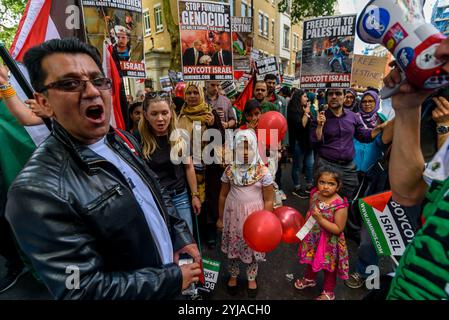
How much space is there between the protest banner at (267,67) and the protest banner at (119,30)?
3.10 m

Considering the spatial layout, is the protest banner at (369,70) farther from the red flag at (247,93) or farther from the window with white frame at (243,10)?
the window with white frame at (243,10)

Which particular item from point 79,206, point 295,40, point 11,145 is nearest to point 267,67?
point 11,145

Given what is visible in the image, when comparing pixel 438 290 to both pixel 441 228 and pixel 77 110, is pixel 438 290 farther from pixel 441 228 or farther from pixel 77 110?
pixel 77 110

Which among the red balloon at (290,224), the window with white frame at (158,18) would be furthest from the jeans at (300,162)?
the window with white frame at (158,18)

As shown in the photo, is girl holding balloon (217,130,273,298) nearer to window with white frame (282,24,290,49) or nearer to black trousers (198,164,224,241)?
black trousers (198,164,224,241)

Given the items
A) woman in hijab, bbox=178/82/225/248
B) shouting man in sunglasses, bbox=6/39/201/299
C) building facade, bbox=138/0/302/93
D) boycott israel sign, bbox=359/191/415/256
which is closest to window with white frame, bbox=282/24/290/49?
building facade, bbox=138/0/302/93

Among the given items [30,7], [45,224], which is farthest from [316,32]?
[45,224]

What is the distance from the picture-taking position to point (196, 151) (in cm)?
301

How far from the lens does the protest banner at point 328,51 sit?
3.99 m

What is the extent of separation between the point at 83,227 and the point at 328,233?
2078 millimetres

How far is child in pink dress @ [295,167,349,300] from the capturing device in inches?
88.0

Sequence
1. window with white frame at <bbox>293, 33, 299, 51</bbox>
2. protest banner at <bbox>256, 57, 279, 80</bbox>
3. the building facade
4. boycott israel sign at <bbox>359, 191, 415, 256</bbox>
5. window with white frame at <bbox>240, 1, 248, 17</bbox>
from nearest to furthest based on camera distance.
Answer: boycott israel sign at <bbox>359, 191, 415, 256</bbox> → protest banner at <bbox>256, 57, 279, 80</bbox> → the building facade → window with white frame at <bbox>240, 1, 248, 17</bbox> → window with white frame at <bbox>293, 33, 299, 51</bbox>

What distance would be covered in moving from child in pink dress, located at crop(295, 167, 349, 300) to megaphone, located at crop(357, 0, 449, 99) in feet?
4.95
